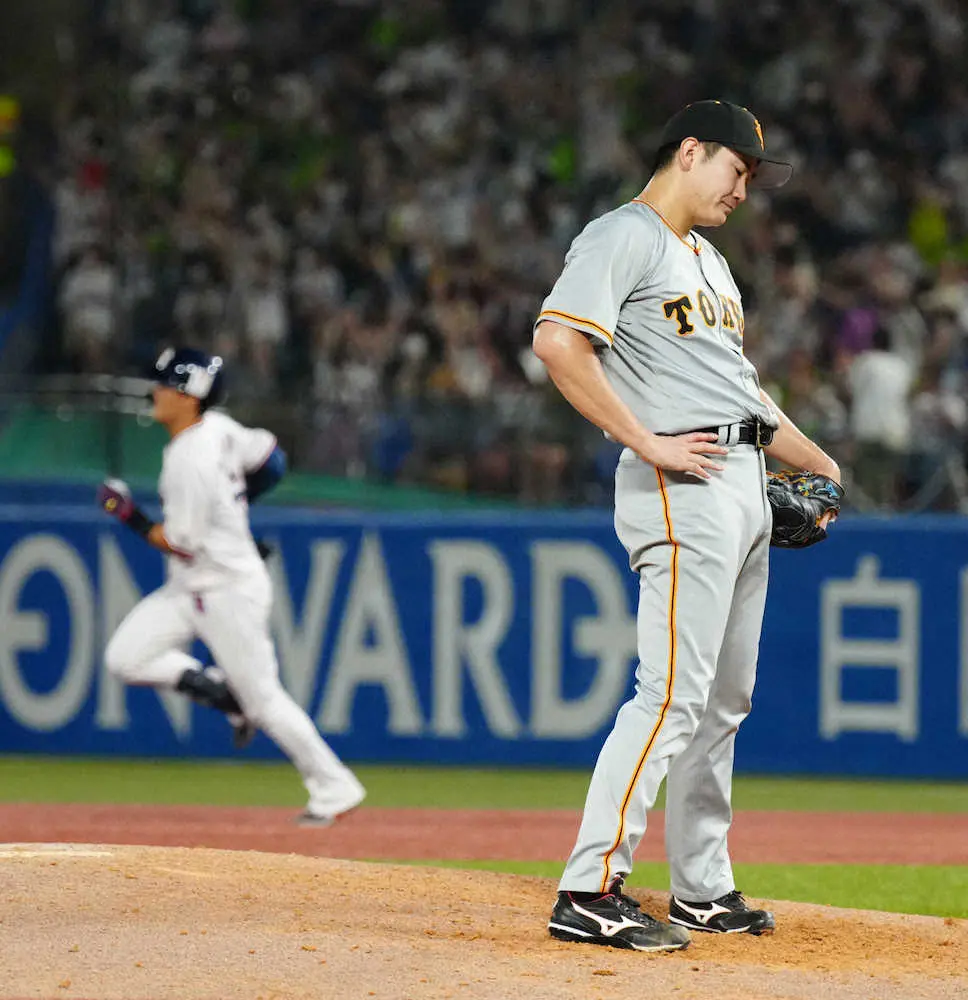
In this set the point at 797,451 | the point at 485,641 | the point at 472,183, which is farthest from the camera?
the point at 472,183

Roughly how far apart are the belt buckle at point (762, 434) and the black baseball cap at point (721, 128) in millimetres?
646

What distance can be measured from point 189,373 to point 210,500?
20.9 inches

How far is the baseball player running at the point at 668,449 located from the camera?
14.8 ft

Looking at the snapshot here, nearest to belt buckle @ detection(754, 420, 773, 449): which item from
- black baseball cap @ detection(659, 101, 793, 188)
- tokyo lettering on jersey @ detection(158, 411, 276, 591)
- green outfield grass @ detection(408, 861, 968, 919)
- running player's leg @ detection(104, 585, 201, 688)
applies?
black baseball cap @ detection(659, 101, 793, 188)

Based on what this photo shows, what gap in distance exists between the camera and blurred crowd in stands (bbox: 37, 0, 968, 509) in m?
14.0

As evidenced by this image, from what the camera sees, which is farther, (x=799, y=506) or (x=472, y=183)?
(x=472, y=183)

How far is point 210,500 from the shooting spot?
792cm

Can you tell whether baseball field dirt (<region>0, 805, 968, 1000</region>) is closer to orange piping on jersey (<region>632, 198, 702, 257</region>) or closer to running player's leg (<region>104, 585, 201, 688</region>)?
orange piping on jersey (<region>632, 198, 702, 257</region>)

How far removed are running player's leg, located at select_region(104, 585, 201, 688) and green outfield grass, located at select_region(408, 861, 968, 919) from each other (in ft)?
5.41

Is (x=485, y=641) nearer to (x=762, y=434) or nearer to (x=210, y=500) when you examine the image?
(x=210, y=500)

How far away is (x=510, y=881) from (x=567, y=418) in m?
6.46

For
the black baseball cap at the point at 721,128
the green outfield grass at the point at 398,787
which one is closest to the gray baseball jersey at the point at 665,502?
the black baseball cap at the point at 721,128

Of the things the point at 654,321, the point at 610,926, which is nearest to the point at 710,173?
the point at 654,321

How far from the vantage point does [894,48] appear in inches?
645
